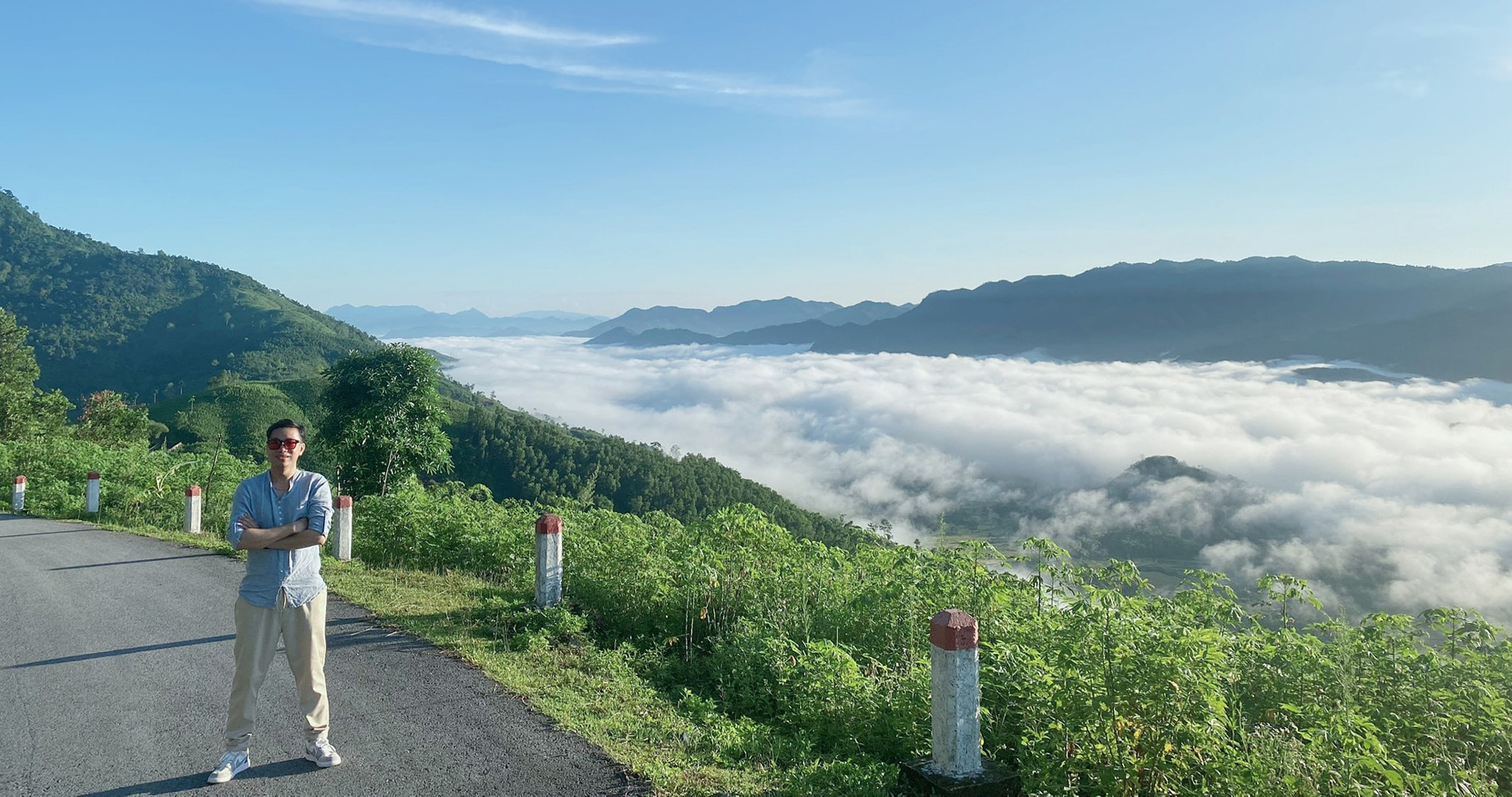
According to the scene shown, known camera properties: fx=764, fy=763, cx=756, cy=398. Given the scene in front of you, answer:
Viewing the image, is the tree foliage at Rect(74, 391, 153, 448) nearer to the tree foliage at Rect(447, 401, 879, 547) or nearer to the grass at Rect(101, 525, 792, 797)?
the grass at Rect(101, 525, 792, 797)

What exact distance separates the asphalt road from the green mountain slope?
4819 inches

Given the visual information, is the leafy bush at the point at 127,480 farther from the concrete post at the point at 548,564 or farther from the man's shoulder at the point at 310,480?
the man's shoulder at the point at 310,480

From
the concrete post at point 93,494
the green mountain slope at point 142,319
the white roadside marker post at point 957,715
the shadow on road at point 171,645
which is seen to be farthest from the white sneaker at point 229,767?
the green mountain slope at point 142,319

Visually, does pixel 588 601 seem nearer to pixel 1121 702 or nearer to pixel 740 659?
pixel 740 659

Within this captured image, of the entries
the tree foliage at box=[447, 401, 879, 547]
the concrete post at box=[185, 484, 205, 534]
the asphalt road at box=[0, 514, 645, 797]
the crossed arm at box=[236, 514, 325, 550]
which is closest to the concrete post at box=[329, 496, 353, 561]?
the asphalt road at box=[0, 514, 645, 797]

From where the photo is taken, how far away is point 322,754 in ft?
13.8

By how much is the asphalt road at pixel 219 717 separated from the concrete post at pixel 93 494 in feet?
26.0

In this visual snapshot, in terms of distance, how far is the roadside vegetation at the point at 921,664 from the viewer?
3812 millimetres

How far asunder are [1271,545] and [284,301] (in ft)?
683

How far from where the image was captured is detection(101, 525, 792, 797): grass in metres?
4.31

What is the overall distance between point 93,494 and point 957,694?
55.4ft

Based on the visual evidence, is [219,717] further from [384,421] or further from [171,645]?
[384,421]

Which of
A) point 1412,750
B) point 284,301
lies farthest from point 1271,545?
point 284,301

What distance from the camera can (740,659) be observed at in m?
6.00
